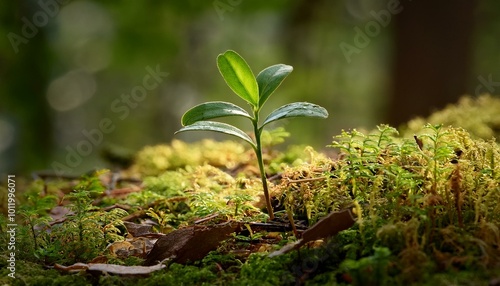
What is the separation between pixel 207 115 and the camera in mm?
1450

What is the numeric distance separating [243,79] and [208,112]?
18 cm

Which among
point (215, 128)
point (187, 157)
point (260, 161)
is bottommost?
→ point (260, 161)

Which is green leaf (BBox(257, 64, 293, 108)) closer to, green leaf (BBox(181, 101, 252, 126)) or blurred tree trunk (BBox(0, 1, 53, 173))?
green leaf (BBox(181, 101, 252, 126))

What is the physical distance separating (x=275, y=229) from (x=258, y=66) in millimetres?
11700

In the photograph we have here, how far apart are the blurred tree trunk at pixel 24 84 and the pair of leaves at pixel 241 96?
23.9 feet

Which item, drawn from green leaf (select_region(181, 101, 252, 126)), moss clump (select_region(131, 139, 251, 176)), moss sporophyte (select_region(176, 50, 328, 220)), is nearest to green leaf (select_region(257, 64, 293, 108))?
moss sporophyte (select_region(176, 50, 328, 220))

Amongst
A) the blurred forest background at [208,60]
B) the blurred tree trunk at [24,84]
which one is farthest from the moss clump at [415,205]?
the blurred tree trunk at [24,84]

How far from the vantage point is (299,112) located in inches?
55.7

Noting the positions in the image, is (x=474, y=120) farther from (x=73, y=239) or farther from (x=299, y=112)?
(x=73, y=239)

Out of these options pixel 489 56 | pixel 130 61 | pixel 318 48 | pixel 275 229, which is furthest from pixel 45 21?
pixel 489 56

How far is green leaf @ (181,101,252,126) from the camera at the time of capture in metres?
1.44

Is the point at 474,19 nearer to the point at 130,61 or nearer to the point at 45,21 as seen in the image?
the point at 130,61

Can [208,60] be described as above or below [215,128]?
above

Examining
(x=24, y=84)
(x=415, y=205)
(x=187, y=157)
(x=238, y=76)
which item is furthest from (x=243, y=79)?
(x=24, y=84)
